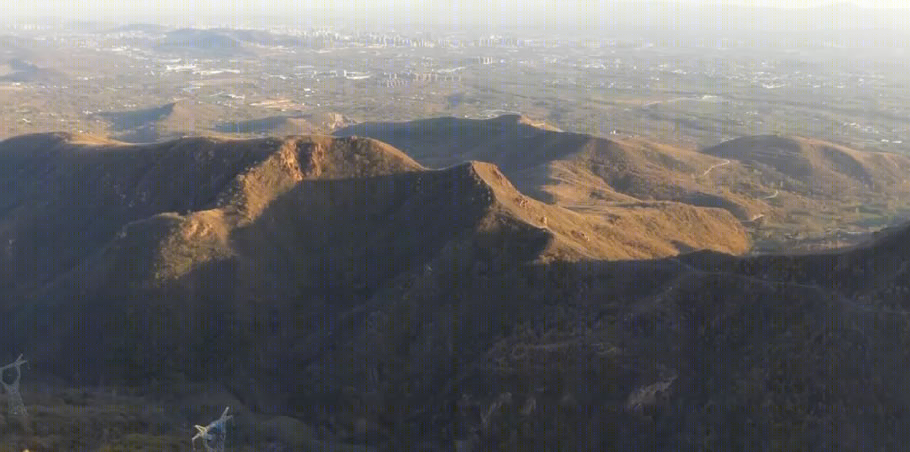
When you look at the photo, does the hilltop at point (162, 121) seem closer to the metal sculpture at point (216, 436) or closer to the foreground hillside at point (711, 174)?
the foreground hillside at point (711, 174)

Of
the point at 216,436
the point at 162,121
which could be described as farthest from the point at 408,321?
the point at 162,121

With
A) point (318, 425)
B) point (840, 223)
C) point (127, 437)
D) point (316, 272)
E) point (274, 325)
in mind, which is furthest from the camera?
point (840, 223)

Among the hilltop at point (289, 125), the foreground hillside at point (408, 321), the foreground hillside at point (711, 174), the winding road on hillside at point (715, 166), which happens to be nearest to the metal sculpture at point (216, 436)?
the foreground hillside at point (408, 321)

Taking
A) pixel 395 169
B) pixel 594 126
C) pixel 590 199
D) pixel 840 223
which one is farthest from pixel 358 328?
pixel 594 126

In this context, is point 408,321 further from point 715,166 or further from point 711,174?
point 715,166

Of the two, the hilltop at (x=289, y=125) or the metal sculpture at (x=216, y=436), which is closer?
the metal sculpture at (x=216, y=436)

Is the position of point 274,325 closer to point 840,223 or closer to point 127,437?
point 127,437
